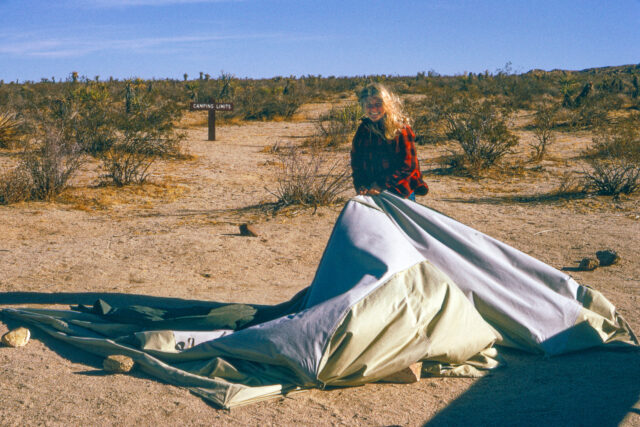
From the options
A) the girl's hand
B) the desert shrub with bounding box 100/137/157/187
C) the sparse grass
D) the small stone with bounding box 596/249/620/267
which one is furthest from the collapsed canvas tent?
the desert shrub with bounding box 100/137/157/187

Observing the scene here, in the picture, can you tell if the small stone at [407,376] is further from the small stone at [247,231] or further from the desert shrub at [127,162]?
the desert shrub at [127,162]

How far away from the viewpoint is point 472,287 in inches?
157

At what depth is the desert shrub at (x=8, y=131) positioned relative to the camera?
44.8ft

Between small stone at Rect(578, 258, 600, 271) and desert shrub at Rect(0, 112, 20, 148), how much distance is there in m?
11.9

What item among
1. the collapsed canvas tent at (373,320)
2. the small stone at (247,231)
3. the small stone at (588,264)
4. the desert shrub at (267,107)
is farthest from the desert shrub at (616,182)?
the desert shrub at (267,107)

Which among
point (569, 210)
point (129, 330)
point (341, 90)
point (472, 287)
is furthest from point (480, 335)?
point (341, 90)

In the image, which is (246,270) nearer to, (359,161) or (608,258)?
(359,161)

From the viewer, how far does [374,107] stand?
456 cm

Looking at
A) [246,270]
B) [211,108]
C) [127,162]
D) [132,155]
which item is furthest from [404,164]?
[211,108]

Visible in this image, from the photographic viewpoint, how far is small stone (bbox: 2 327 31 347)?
4020 mm

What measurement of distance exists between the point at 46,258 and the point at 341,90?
26.9m

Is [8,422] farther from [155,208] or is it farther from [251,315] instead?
[155,208]

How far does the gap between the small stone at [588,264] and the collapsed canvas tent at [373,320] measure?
2.11 metres

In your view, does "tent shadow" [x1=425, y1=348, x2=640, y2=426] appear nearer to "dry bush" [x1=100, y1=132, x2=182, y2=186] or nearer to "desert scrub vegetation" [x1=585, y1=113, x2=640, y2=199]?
"desert scrub vegetation" [x1=585, y1=113, x2=640, y2=199]
